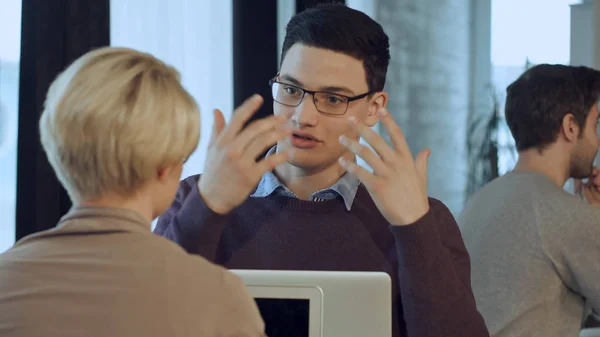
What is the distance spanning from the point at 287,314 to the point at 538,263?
1298 mm

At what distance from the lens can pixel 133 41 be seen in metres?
A: 2.34

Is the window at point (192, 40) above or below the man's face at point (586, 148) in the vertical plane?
above

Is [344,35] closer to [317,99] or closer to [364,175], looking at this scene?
[317,99]

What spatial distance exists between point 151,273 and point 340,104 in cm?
78

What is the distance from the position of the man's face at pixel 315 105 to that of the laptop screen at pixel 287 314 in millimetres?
524

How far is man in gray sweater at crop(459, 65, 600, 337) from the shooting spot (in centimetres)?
207

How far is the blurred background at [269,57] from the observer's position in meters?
2.04

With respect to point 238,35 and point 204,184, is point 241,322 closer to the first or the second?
point 204,184

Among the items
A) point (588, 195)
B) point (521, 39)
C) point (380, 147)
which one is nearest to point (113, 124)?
point (380, 147)

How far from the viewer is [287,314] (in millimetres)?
989

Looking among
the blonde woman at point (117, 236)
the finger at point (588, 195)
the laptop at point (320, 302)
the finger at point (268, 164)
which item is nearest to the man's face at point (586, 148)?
the finger at point (588, 195)

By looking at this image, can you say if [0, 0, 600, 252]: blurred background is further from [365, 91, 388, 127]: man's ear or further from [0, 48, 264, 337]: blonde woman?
[0, 48, 264, 337]: blonde woman

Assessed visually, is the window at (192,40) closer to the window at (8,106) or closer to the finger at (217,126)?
the window at (8,106)

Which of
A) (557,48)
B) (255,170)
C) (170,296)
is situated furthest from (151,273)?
(557,48)
